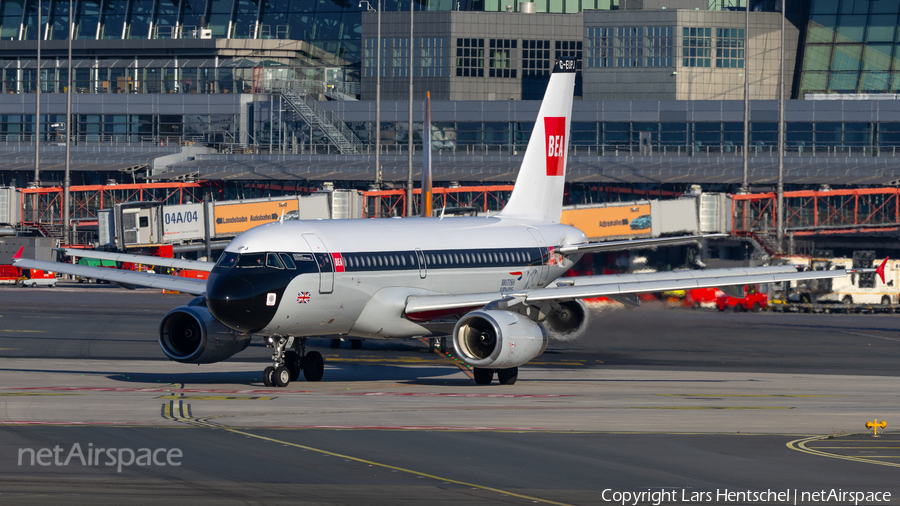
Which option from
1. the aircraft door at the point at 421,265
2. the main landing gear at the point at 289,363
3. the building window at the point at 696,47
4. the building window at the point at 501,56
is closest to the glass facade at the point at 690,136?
the building window at the point at 696,47

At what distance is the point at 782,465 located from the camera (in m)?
20.3

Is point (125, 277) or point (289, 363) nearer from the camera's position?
point (289, 363)

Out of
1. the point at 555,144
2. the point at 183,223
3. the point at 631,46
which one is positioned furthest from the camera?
the point at 631,46

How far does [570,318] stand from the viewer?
36969 mm

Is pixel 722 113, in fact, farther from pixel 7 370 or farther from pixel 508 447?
pixel 508 447

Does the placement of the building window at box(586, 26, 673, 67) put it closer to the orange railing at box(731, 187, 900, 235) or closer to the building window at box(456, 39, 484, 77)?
the building window at box(456, 39, 484, 77)

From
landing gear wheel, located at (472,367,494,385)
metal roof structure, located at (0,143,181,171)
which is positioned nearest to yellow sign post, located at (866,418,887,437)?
landing gear wheel, located at (472,367,494,385)

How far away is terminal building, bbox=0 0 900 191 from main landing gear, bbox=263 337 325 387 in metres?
62.9

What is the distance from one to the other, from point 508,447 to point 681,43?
100469 mm

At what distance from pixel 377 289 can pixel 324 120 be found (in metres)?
82.0

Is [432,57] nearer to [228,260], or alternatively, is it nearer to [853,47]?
[853,47]

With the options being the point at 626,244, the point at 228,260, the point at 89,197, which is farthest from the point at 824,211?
the point at 228,260

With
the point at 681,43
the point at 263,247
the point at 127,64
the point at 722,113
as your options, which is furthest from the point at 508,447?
the point at 127,64

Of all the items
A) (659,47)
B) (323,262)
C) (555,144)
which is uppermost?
(659,47)
